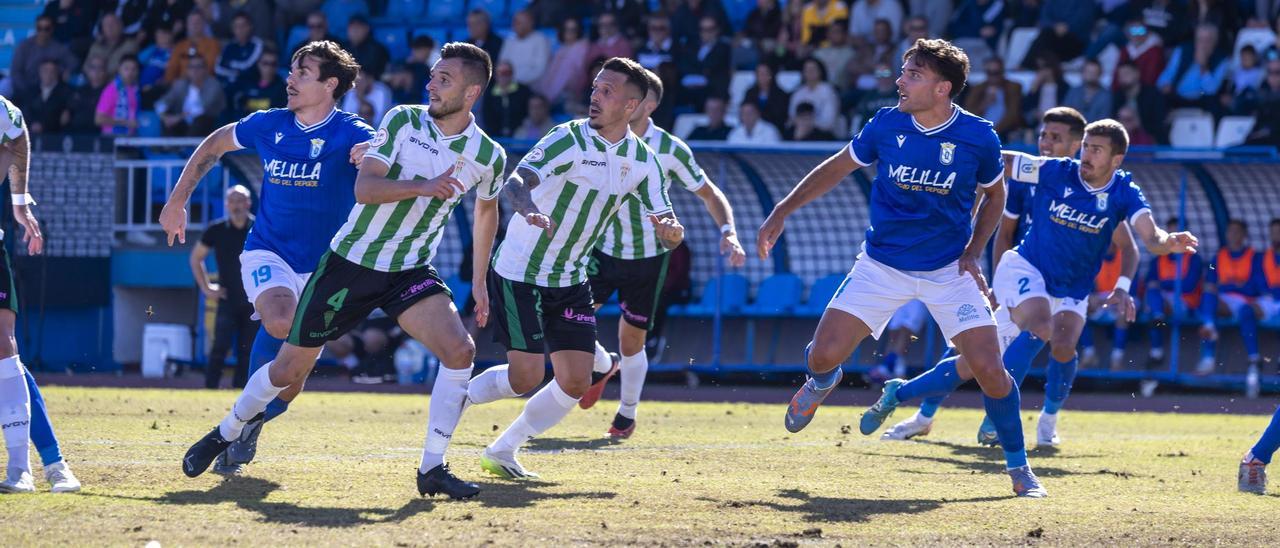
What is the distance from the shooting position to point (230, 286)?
15633mm

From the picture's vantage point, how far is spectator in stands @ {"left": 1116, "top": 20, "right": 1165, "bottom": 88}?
60.1 ft

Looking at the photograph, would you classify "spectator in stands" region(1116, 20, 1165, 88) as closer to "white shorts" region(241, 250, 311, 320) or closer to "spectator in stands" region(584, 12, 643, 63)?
"spectator in stands" region(584, 12, 643, 63)

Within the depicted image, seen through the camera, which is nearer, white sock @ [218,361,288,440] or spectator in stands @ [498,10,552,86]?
white sock @ [218,361,288,440]

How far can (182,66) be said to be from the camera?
829 inches

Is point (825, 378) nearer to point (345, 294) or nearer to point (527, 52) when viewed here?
point (345, 294)

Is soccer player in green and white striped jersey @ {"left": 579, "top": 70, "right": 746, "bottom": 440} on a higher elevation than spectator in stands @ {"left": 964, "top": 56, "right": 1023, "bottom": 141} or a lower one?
lower

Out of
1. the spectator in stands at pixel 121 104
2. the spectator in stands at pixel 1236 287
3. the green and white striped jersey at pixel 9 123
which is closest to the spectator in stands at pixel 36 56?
the spectator in stands at pixel 121 104

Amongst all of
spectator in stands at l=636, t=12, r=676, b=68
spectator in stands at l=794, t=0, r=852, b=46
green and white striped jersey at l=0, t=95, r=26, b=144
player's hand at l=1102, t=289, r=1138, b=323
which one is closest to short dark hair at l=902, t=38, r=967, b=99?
player's hand at l=1102, t=289, r=1138, b=323

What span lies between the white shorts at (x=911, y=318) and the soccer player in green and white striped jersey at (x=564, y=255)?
364 inches

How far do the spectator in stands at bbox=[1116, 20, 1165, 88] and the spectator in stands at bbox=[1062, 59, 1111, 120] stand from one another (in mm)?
420

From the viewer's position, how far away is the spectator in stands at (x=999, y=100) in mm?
17641

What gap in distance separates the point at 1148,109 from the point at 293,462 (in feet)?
39.0

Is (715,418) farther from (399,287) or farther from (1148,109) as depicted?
(1148,109)

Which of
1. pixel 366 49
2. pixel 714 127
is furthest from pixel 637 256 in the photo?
pixel 366 49
